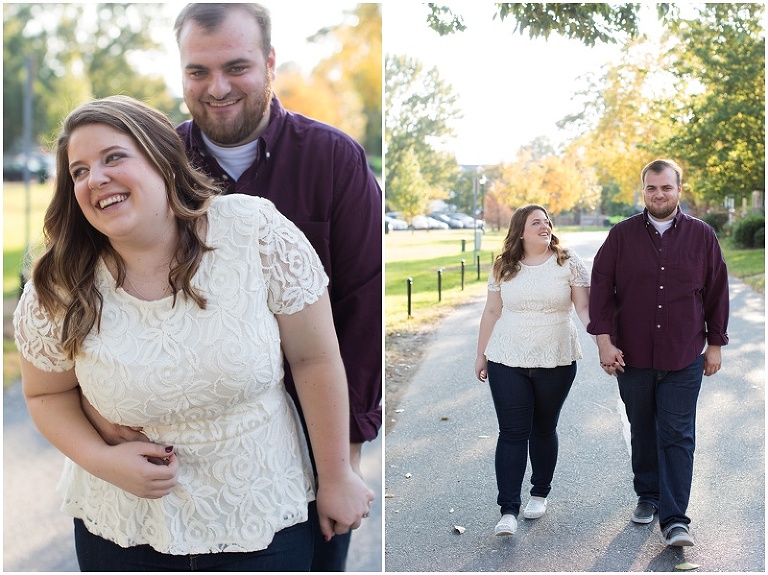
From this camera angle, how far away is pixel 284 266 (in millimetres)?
1691

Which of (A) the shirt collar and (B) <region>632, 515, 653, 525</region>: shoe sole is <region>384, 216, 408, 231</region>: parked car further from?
(B) <region>632, 515, 653, 525</region>: shoe sole

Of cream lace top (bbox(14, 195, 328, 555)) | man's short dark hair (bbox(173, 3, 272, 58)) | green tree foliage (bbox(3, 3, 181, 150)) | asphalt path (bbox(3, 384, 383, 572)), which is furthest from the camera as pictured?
green tree foliage (bbox(3, 3, 181, 150))

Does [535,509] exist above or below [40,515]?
above

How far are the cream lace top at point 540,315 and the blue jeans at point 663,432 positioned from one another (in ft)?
0.85

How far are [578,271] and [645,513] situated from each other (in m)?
0.89

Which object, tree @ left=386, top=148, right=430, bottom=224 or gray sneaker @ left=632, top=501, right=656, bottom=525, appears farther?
tree @ left=386, top=148, right=430, bottom=224

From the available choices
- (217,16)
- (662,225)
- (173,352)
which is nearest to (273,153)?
(217,16)

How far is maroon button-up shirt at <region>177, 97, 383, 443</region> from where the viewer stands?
2174mm

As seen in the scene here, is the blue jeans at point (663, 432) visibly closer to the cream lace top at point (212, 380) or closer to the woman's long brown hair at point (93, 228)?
the cream lace top at point (212, 380)

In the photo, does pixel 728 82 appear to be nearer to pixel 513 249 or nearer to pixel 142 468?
pixel 513 249

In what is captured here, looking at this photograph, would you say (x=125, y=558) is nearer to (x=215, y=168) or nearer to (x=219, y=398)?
(x=219, y=398)

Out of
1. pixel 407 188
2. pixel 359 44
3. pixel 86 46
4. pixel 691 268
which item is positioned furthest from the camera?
pixel 86 46

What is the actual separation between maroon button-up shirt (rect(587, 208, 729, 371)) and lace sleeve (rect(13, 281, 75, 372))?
176 cm

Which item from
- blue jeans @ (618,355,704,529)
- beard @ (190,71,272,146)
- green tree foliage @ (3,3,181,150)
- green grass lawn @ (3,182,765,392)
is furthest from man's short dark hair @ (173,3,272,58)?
blue jeans @ (618,355,704,529)
